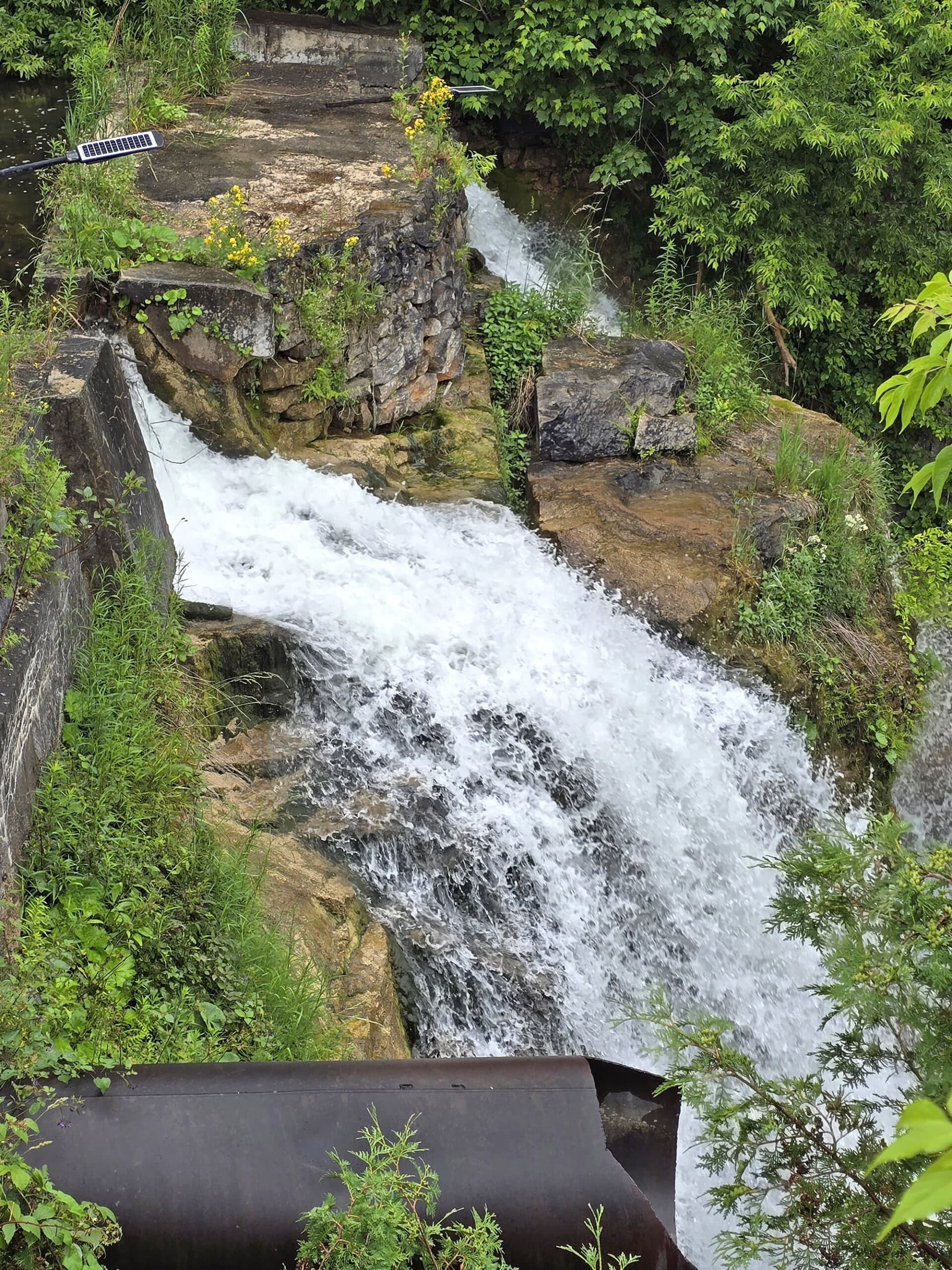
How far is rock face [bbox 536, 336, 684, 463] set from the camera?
24.3 feet

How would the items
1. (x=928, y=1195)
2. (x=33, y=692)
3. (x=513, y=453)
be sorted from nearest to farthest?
(x=928, y=1195) → (x=33, y=692) → (x=513, y=453)

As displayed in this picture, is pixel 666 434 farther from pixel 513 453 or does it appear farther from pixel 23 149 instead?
pixel 23 149

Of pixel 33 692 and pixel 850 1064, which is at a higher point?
pixel 850 1064

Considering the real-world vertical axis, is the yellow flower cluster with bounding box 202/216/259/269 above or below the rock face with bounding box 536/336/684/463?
above

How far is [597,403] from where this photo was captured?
24.4ft

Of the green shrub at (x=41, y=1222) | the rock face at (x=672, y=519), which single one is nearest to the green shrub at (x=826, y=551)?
the rock face at (x=672, y=519)

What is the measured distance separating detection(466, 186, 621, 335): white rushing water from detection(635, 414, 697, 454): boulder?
1.95 meters

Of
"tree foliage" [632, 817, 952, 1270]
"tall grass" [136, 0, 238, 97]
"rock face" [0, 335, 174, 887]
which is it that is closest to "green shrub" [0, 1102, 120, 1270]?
"rock face" [0, 335, 174, 887]

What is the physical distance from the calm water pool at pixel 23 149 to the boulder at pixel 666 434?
403 cm

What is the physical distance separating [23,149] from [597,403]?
4.31m

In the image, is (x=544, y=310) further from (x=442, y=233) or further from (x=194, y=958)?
(x=194, y=958)

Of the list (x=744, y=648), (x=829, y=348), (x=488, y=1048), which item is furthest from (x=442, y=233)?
(x=488, y=1048)

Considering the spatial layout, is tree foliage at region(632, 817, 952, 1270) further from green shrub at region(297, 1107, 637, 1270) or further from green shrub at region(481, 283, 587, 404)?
green shrub at region(481, 283, 587, 404)

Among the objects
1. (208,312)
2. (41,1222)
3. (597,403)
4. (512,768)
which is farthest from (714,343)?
(41,1222)
